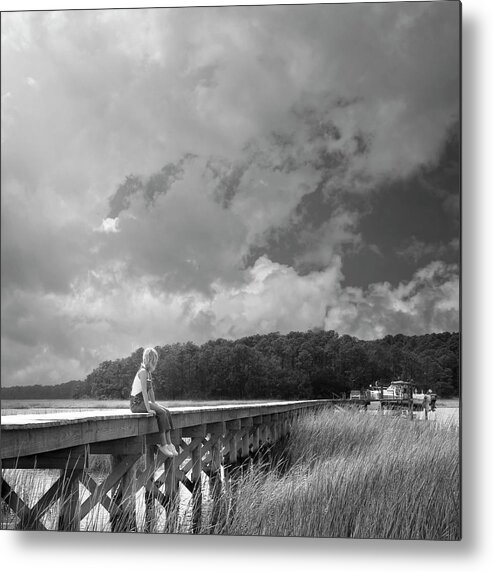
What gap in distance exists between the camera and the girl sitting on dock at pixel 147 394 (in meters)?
4.00

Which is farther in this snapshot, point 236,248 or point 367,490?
point 236,248

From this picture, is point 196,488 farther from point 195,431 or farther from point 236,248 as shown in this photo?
point 236,248

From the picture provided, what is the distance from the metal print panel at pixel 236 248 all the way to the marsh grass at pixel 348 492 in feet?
0.04

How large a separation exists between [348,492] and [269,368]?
2.40 ft

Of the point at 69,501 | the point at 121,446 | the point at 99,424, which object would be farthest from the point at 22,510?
the point at 99,424

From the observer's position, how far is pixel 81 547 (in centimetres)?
397

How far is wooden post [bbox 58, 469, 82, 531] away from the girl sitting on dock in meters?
0.45

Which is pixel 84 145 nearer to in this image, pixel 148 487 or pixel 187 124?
pixel 187 124

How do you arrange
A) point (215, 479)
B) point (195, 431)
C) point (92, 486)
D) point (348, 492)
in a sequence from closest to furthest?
point (92, 486), point (348, 492), point (215, 479), point (195, 431)

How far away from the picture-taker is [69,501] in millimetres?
3814

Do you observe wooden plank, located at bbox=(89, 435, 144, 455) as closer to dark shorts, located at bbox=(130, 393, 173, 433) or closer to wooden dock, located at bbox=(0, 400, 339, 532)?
wooden dock, located at bbox=(0, 400, 339, 532)

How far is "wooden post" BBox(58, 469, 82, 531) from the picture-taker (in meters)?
3.68

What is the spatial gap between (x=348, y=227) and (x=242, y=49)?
42.3 inches

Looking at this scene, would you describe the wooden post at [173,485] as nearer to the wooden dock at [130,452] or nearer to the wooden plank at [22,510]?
the wooden dock at [130,452]
